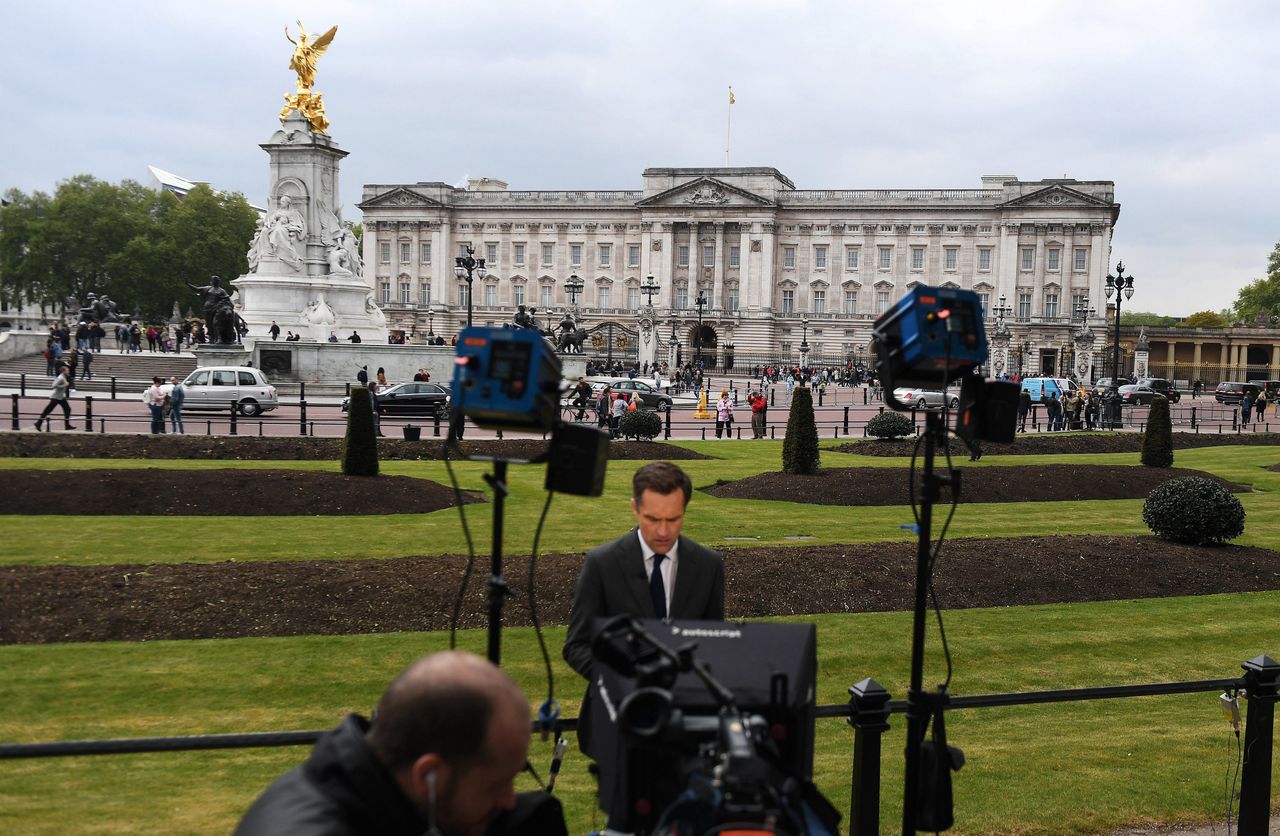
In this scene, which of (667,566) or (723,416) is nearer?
(667,566)

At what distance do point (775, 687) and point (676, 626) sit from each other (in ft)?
1.41

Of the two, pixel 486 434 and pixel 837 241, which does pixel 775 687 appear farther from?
pixel 837 241

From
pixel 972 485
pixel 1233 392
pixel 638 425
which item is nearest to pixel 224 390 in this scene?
pixel 638 425

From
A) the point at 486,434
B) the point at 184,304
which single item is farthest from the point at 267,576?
the point at 184,304

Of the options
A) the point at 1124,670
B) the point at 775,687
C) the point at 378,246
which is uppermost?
the point at 378,246

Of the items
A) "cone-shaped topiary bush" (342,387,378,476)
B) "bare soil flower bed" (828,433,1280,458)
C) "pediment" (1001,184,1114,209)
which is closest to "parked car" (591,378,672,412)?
"bare soil flower bed" (828,433,1280,458)

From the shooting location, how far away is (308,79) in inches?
1890

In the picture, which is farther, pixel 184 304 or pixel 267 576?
pixel 184 304

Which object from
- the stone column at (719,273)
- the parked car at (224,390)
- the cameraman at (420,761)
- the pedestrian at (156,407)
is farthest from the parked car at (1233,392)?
the cameraman at (420,761)

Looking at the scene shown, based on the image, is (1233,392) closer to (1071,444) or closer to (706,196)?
(1071,444)

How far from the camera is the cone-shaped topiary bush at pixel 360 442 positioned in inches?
739

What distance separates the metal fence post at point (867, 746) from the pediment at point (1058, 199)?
3949 inches

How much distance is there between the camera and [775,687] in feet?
9.98

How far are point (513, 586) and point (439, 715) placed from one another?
28.0 feet
